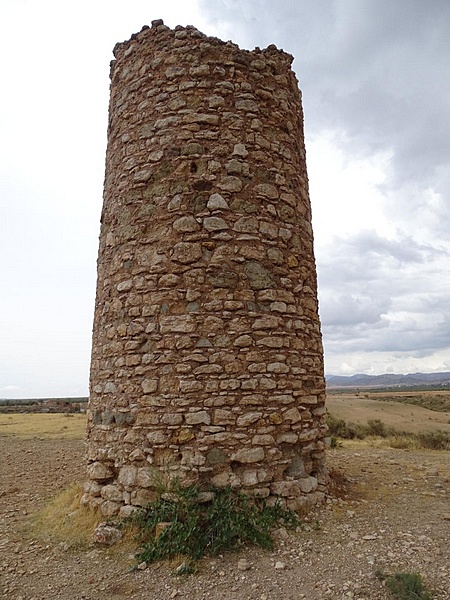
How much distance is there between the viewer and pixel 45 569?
14.3 feet

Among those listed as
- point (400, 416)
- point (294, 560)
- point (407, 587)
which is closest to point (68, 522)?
point (294, 560)

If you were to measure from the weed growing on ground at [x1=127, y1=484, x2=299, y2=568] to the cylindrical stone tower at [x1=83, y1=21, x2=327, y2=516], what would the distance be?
16 centimetres

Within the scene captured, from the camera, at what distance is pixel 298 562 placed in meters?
4.18

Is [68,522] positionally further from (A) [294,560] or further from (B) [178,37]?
(B) [178,37]

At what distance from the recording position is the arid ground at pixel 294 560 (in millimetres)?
3771

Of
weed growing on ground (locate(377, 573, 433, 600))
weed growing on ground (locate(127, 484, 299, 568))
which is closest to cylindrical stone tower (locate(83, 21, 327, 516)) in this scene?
weed growing on ground (locate(127, 484, 299, 568))

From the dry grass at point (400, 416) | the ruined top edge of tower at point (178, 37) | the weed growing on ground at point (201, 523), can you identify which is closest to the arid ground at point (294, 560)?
the weed growing on ground at point (201, 523)

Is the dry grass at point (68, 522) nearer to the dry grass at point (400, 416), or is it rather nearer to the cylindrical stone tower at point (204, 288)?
the cylindrical stone tower at point (204, 288)

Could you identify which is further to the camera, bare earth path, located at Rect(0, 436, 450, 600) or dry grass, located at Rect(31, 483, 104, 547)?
dry grass, located at Rect(31, 483, 104, 547)

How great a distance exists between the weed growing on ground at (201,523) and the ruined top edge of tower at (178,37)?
5.73 metres

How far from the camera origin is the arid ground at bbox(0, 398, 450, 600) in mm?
3771

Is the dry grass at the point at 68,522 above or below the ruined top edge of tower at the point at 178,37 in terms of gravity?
below

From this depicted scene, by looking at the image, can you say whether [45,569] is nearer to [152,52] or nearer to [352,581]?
[352,581]

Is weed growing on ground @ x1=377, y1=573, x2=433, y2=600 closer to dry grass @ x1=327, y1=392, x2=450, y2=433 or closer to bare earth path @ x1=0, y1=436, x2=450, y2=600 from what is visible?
bare earth path @ x1=0, y1=436, x2=450, y2=600
